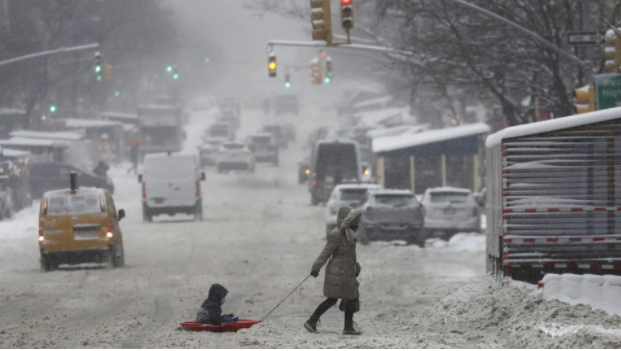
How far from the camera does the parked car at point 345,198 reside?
29453 mm

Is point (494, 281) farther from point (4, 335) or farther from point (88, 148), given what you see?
point (88, 148)

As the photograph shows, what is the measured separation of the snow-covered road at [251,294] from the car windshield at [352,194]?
130 centimetres

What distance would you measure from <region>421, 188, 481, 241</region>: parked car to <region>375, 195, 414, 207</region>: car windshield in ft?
5.55

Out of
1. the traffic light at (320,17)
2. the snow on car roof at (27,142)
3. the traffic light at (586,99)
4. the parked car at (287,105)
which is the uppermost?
the parked car at (287,105)

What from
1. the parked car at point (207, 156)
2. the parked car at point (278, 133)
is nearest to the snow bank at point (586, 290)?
the parked car at point (207, 156)

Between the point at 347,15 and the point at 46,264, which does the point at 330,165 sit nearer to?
the point at 347,15

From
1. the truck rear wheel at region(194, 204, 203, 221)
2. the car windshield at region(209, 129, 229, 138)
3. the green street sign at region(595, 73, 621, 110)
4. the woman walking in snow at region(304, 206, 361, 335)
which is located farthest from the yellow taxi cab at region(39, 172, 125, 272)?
the car windshield at region(209, 129, 229, 138)

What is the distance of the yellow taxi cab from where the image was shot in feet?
70.7

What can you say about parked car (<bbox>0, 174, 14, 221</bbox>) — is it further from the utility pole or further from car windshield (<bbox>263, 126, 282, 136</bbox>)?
car windshield (<bbox>263, 126, 282, 136</bbox>)

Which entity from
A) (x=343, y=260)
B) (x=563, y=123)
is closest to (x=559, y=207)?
(x=563, y=123)

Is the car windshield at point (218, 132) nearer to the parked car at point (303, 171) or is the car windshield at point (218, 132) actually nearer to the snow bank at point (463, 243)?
the parked car at point (303, 171)

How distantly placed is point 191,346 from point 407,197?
16845 mm

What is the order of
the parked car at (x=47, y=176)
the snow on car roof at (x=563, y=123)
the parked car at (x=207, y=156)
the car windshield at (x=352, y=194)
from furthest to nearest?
the parked car at (x=207, y=156) → the parked car at (x=47, y=176) → the car windshield at (x=352, y=194) → the snow on car roof at (x=563, y=123)

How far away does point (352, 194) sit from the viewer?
30.7 metres
